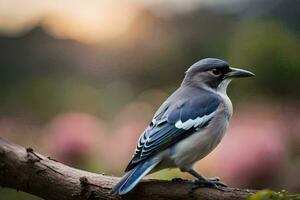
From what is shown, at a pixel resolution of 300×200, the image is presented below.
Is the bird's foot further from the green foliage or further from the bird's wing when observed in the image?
the green foliage

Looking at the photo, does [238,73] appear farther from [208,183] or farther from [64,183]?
[64,183]

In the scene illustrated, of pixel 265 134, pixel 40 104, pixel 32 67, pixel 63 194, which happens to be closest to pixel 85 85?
pixel 40 104

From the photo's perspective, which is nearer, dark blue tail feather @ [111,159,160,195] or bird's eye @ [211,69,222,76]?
dark blue tail feather @ [111,159,160,195]

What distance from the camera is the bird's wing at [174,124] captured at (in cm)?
175

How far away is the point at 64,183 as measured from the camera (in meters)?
1.68

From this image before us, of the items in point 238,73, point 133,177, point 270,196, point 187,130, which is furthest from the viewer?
point 238,73

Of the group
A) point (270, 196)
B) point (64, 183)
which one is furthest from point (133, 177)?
point (270, 196)

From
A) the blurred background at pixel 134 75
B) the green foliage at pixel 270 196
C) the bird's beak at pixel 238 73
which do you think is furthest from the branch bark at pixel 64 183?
the blurred background at pixel 134 75

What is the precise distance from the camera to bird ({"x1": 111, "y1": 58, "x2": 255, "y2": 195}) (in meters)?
1.72

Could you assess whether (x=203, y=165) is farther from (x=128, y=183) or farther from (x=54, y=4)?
(x=54, y=4)

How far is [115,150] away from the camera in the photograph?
2.54 metres

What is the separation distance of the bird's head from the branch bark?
0.36 meters

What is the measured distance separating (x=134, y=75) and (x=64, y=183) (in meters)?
2.12

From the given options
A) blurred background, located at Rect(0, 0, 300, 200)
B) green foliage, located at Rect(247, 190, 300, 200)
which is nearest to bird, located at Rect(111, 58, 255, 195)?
green foliage, located at Rect(247, 190, 300, 200)
